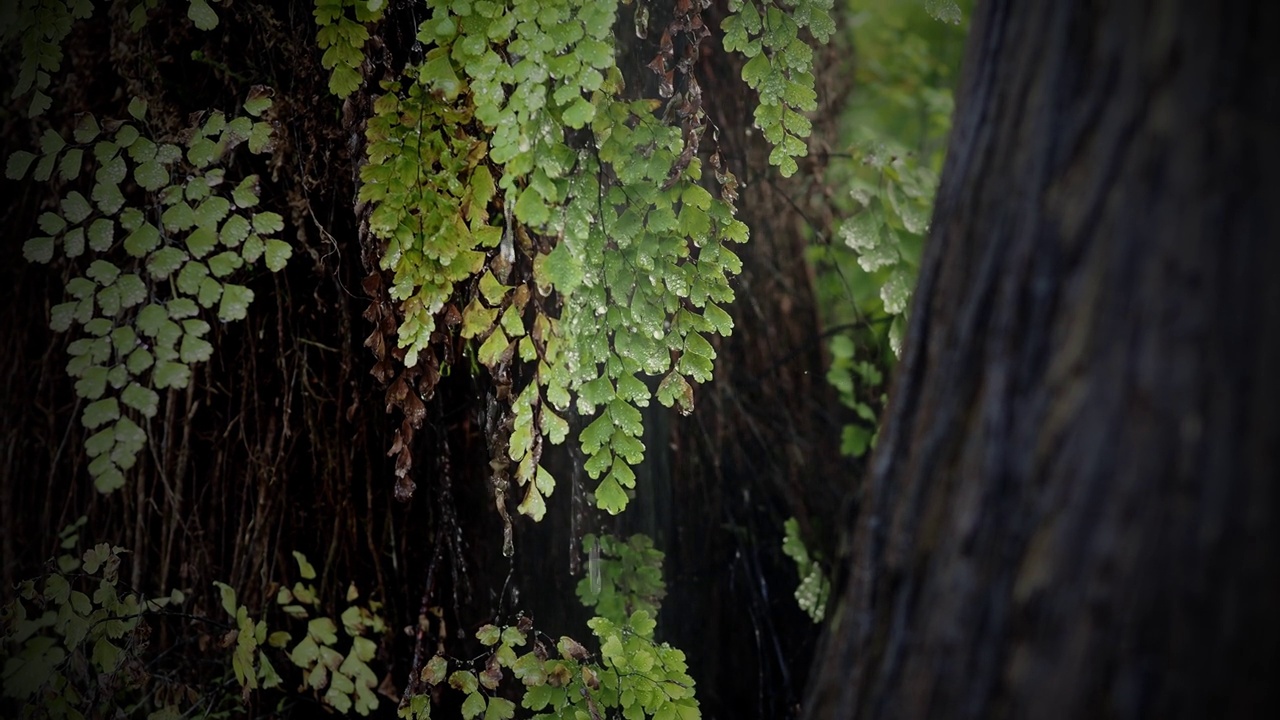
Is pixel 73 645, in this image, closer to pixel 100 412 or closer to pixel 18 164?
pixel 100 412

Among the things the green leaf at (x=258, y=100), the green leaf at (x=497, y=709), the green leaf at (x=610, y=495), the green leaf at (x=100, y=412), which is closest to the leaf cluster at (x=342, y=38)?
the green leaf at (x=258, y=100)

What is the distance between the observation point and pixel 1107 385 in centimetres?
66

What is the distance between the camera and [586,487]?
1950 millimetres

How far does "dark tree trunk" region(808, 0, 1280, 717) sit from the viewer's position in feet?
2.04

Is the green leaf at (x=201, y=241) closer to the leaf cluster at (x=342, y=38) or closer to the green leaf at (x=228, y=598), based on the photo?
the leaf cluster at (x=342, y=38)

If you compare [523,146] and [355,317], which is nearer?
[523,146]

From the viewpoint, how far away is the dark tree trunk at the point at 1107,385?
0.62m

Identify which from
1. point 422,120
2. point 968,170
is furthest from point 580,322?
point 968,170

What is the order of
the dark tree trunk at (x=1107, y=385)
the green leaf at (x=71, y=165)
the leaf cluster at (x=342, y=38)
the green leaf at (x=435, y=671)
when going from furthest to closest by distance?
the green leaf at (x=435, y=671), the green leaf at (x=71, y=165), the leaf cluster at (x=342, y=38), the dark tree trunk at (x=1107, y=385)

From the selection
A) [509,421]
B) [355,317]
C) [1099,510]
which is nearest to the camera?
[1099,510]

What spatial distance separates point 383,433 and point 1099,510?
1563mm

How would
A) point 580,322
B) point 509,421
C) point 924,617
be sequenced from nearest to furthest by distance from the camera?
point 924,617, point 580,322, point 509,421

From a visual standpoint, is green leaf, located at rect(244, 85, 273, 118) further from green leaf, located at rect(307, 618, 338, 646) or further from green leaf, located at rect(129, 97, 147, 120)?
green leaf, located at rect(307, 618, 338, 646)

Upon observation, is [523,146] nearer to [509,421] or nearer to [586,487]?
[509,421]
